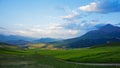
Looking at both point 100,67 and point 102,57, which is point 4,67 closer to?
point 100,67

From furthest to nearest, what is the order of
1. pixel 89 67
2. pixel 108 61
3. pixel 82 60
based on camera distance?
pixel 82 60 < pixel 108 61 < pixel 89 67

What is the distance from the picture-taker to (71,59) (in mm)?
58031

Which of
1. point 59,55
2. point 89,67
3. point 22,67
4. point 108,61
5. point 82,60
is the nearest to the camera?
point 22,67

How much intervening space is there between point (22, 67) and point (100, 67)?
44.1ft

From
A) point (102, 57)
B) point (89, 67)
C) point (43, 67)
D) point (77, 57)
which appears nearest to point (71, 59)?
point (77, 57)

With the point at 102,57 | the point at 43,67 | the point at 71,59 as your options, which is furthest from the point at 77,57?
the point at 43,67

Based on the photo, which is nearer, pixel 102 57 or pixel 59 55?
pixel 102 57

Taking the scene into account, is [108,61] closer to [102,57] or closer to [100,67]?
[102,57]

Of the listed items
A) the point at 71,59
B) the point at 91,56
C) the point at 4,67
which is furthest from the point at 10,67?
the point at 91,56

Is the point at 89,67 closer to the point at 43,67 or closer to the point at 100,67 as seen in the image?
the point at 100,67

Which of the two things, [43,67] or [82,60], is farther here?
[82,60]

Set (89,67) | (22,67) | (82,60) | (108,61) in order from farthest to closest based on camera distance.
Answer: (82,60)
(108,61)
(89,67)
(22,67)

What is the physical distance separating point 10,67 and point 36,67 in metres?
3.69

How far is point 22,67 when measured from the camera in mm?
36625
